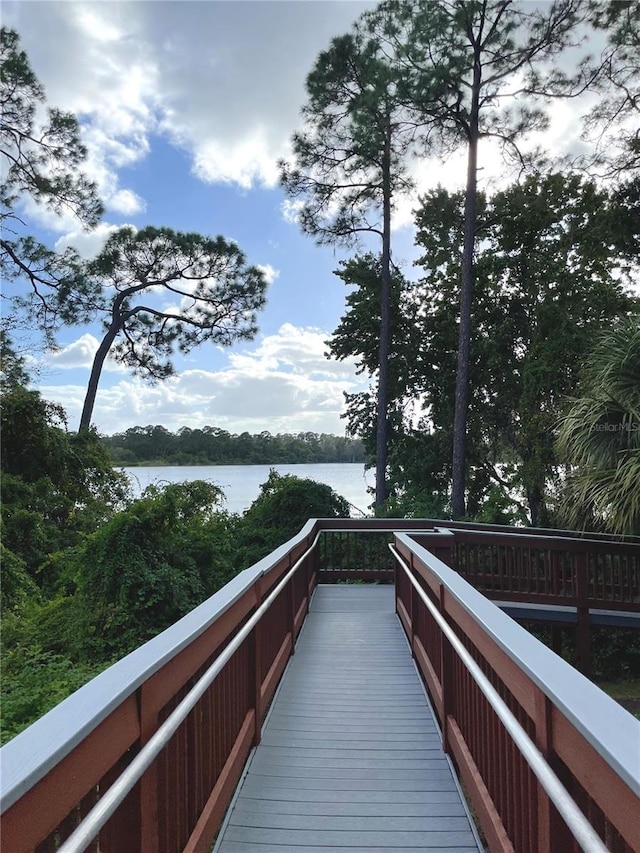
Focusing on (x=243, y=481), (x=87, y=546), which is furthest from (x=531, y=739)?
(x=243, y=481)

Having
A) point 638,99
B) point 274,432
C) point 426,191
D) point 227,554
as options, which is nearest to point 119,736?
point 227,554

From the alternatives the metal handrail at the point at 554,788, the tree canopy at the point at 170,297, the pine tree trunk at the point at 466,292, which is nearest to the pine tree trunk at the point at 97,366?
the tree canopy at the point at 170,297

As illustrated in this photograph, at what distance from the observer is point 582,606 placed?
318 inches

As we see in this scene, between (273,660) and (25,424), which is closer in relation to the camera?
(273,660)

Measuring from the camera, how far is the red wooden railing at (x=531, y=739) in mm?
1177

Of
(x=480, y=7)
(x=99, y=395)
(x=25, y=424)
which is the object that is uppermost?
(x=480, y=7)

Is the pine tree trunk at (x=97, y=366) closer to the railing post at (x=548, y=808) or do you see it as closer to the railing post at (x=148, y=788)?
A: the railing post at (x=148, y=788)

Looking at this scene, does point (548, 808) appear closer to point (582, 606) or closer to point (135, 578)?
point (135, 578)

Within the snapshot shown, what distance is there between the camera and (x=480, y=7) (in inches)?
537

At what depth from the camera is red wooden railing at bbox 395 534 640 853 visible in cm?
118

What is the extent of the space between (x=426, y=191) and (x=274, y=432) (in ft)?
49.3

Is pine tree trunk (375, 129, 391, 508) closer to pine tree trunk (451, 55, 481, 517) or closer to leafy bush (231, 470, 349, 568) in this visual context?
pine tree trunk (451, 55, 481, 517)

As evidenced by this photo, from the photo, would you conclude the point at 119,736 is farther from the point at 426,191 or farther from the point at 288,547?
the point at 426,191

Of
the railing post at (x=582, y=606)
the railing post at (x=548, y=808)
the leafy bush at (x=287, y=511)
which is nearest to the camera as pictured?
the railing post at (x=548, y=808)
